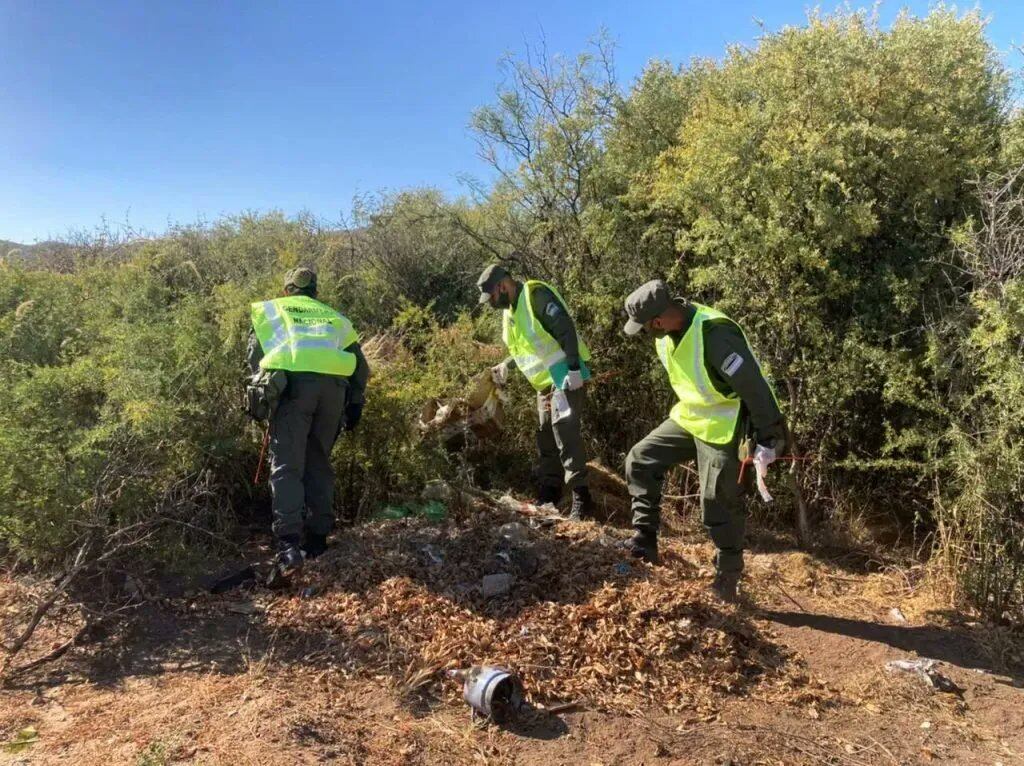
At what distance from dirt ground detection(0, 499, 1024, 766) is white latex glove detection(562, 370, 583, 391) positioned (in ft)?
4.07

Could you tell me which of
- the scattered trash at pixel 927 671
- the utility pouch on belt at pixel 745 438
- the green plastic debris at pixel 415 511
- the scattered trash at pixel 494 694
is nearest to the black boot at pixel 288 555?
the green plastic debris at pixel 415 511

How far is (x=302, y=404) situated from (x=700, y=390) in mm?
2397

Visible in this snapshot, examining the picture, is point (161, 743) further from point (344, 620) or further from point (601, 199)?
point (601, 199)

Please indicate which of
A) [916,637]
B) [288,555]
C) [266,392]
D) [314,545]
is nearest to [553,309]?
[266,392]

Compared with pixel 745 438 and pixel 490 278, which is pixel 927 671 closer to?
pixel 745 438

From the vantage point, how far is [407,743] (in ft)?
9.05

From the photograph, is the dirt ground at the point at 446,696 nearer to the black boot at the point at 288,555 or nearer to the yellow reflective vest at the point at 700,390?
the black boot at the point at 288,555

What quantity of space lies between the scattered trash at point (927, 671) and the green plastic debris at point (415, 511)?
280 cm

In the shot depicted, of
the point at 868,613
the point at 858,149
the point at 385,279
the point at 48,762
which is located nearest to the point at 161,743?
the point at 48,762

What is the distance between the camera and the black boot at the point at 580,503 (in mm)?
5129

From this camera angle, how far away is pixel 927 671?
3.44 m

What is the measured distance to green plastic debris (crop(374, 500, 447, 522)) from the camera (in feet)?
16.1

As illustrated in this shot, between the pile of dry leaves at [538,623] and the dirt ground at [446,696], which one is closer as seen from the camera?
the dirt ground at [446,696]

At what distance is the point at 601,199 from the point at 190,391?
12.5ft
